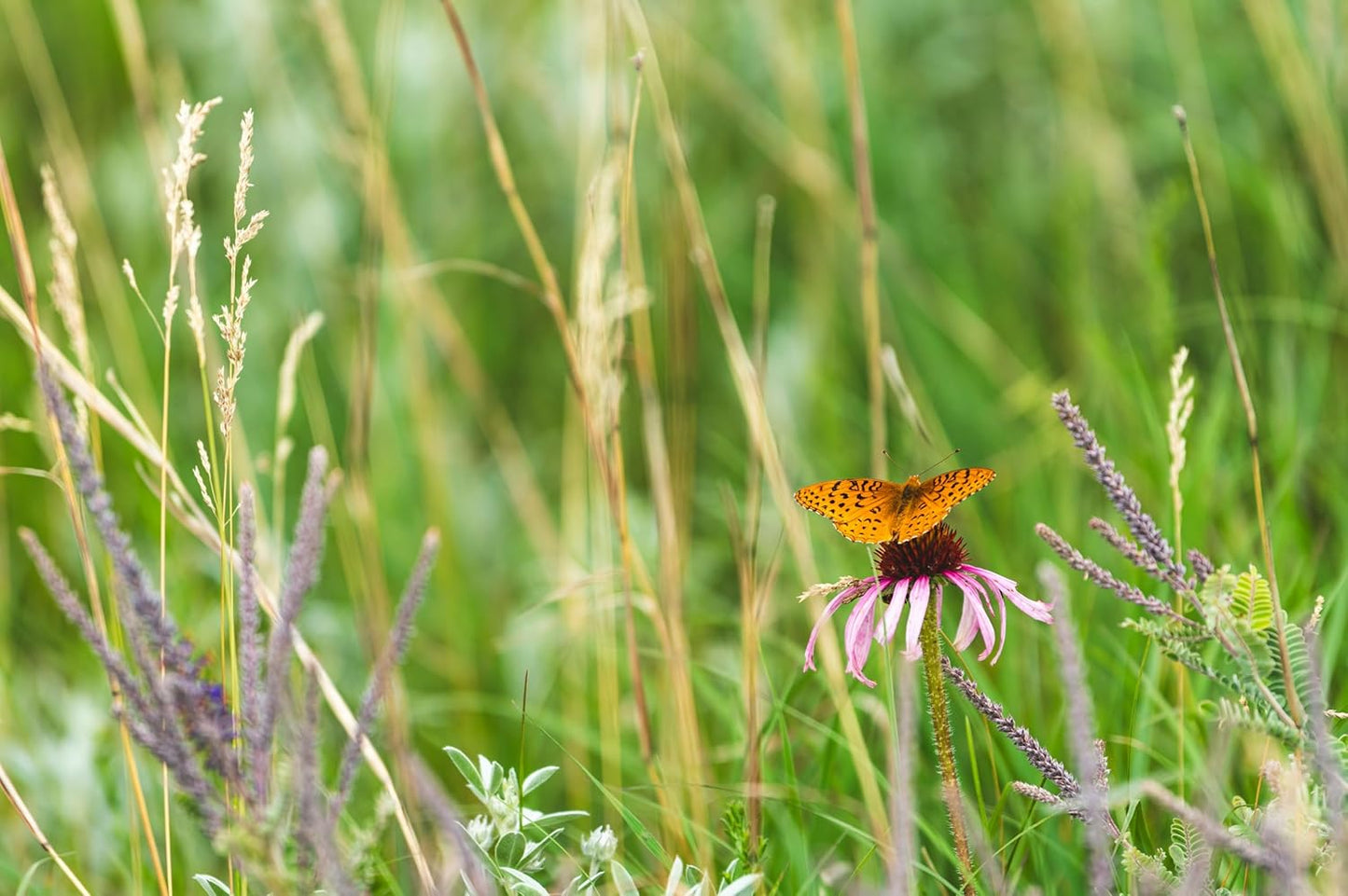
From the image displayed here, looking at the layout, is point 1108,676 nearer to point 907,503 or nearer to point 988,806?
point 988,806

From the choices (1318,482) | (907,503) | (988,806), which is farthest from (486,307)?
(907,503)

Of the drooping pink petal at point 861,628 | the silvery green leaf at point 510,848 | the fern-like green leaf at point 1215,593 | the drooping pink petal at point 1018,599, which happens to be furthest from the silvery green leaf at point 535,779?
the fern-like green leaf at point 1215,593

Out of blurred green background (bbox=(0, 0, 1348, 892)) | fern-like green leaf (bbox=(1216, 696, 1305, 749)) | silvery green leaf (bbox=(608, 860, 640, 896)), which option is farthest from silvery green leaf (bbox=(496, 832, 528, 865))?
fern-like green leaf (bbox=(1216, 696, 1305, 749))

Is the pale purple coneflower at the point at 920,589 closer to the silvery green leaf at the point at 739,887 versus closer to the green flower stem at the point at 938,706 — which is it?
the green flower stem at the point at 938,706

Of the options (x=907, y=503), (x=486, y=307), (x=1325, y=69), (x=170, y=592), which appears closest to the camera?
(x=907, y=503)

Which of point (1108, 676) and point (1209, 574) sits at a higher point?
point (1209, 574)

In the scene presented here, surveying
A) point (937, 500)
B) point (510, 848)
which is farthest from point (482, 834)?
point (937, 500)

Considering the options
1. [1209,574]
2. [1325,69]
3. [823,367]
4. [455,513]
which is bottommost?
[455,513]
